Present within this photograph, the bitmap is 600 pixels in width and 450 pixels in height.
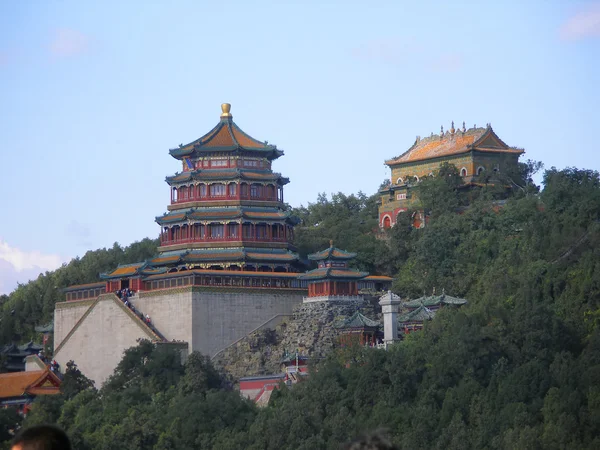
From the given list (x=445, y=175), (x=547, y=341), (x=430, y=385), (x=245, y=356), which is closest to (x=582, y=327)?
(x=547, y=341)

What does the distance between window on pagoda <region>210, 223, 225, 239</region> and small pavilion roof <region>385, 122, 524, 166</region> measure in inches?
552

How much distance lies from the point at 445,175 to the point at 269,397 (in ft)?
60.6

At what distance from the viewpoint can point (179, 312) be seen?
51.8 metres

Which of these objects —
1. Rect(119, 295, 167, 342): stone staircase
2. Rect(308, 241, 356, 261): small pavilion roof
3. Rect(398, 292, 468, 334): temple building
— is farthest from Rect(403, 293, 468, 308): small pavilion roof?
Rect(119, 295, 167, 342): stone staircase

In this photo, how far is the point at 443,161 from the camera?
210 feet

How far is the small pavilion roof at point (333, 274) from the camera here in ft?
172

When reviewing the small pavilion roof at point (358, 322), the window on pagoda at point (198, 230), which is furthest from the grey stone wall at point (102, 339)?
the small pavilion roof at point (358, 322)

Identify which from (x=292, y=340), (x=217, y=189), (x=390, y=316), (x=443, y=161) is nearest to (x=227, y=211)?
(x=217, y=189)

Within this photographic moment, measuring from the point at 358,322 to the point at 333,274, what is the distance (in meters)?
3.09

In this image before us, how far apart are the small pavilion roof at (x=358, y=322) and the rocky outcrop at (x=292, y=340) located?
1.90 feet

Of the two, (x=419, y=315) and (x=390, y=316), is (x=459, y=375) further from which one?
(x=419, y=315)

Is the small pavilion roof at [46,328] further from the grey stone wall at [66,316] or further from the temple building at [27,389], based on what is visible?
the temple building at [27,389]

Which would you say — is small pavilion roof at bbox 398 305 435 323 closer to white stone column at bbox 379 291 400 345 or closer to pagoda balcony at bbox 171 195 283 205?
white stone column at bbox 379 291 400 345

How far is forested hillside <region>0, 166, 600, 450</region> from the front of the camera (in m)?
38.9
